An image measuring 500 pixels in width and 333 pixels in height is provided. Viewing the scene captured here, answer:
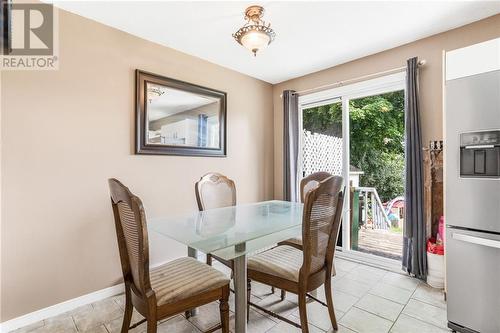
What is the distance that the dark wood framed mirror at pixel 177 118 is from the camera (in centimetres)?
255

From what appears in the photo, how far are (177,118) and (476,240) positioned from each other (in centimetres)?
273

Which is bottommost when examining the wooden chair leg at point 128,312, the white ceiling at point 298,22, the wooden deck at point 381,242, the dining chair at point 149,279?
the wooden deck at point 381,242

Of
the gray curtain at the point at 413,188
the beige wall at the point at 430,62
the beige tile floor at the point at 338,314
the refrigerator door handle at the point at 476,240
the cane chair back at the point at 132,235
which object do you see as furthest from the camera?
the gray curtain at the point at 413,188

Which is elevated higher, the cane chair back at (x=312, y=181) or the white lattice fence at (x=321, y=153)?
the white lattice fence at (x=321, y=153)

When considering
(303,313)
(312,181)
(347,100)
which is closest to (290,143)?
(347,100)

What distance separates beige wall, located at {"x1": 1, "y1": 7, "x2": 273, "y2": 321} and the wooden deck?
2337 millimetres

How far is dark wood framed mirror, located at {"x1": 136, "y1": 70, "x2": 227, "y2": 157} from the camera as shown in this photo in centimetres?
255

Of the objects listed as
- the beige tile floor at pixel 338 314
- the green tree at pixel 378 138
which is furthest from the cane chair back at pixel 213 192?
the green tree at pixel 378 138

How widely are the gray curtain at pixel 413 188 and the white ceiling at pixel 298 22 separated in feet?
1.43

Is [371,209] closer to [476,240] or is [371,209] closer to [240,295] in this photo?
[476,240]

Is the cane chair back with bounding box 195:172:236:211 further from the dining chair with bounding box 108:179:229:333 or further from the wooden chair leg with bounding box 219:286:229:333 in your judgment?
the wooden chair leg with bounding box 219:286:229:333

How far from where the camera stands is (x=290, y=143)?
143 inches

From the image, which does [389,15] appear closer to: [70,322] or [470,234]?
[470,234]

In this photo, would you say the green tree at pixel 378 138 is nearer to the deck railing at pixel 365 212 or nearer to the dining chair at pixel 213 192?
the deck railing at pixel 365 212
